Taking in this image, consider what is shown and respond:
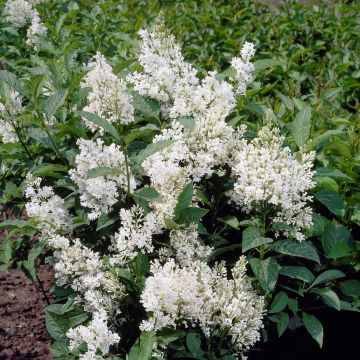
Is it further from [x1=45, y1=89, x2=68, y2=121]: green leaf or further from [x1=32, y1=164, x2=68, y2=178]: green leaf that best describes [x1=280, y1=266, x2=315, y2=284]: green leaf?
[x1=45, y1=89, x2=68, y2=121]: green leaf

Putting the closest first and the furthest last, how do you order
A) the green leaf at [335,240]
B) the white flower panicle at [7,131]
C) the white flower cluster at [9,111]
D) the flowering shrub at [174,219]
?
the flowering shrub at [174,219] → the green leaf at [335,240] → the white flower cluster at [9,111] → the white flower panicle at [7,131]

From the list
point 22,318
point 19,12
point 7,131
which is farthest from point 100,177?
point 19,12

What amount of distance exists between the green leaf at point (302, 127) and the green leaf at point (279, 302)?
0.70 meters

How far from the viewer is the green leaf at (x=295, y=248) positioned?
7.65 feet

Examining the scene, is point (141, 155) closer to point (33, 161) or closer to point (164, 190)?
point (164, 190)

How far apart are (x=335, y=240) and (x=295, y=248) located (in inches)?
12.0

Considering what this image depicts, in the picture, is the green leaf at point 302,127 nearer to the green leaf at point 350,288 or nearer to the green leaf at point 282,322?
the green leaf at point 350,288

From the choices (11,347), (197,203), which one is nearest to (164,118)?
(197,203)

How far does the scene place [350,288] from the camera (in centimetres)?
265

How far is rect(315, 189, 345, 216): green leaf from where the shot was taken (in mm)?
2518

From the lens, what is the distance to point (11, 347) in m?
3.67

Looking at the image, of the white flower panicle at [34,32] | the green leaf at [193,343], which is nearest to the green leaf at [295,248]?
the green leaf at [193,343]

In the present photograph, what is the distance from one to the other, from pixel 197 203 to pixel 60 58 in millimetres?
1668

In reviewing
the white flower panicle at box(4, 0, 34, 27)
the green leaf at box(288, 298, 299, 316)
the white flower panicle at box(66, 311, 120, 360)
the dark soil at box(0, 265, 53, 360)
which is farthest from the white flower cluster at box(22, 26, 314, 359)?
the white flower panicle at box(4, 0, 34, 27)
